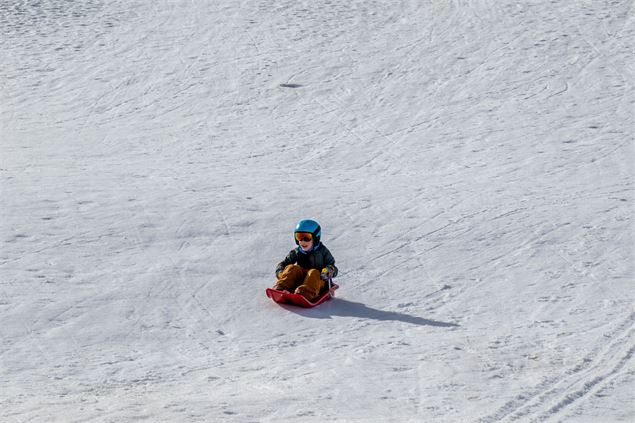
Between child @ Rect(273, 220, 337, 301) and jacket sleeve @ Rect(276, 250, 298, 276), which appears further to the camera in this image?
jacket sleeve @ Rect(276, 250, 298, 276)

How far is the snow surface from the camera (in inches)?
293

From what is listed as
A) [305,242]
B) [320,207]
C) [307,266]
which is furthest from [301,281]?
[320,207]

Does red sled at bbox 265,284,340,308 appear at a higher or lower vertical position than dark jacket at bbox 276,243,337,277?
lower

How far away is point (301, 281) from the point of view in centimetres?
968

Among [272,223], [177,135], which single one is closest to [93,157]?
[177,135]

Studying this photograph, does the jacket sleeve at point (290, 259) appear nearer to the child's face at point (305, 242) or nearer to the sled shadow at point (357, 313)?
the child's face at point (305, 242)

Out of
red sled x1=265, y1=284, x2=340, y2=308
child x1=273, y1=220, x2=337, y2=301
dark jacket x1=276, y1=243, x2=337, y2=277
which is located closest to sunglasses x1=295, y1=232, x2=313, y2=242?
child x1=273, y1=220, x2=337, y2=301

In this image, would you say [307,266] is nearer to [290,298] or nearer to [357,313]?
[290,298]

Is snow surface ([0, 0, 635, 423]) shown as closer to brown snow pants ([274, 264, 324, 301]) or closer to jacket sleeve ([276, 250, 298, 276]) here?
brown snow pants ([274, 264, 324, 301])

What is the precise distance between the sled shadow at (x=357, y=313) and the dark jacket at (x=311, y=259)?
0.34 meters

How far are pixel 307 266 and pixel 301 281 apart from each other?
0.16 meters

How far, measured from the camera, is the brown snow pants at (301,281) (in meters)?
9.48

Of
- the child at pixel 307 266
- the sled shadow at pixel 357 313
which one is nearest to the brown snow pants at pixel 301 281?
the child at pixel 307 266

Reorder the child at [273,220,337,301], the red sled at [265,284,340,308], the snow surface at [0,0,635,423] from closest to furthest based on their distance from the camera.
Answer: the snow surface at [0,0,635,423] → the red sled at [265,284,340,308] → the child at [273,220,337,301]
